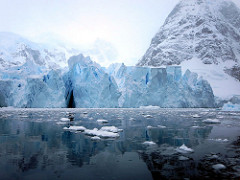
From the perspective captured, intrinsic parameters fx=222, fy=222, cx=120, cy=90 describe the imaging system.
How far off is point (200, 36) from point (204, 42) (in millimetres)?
3528

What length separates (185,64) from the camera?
8506cm

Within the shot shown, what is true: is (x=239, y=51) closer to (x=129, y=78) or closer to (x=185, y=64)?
(x=185, y=64)

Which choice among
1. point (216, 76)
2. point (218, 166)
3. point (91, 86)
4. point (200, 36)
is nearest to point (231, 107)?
point (91, 86)

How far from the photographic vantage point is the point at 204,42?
88625 mm

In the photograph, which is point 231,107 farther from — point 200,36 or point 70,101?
point 200,36

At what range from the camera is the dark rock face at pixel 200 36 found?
287 ft

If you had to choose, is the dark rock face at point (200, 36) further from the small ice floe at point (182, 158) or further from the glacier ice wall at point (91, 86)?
the small ice floe at point (182, 158)

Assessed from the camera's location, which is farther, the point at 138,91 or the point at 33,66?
the point at 33,66

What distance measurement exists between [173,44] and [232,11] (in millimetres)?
36422

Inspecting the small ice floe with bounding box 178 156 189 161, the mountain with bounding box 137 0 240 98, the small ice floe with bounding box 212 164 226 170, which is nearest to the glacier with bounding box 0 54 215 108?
the small ice floe with bounding box 178 156 189 161

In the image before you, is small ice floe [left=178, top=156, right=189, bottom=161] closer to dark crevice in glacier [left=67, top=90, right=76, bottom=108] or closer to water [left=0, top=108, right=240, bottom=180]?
water [left=0, top=108, right=240, bottom=180]

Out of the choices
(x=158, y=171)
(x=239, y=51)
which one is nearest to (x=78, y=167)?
(x=158, y=171)

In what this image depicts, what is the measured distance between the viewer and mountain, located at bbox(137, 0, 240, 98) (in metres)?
83.5

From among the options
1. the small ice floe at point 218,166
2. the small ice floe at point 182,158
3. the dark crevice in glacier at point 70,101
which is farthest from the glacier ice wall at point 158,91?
the small ice floe at point 218,166
